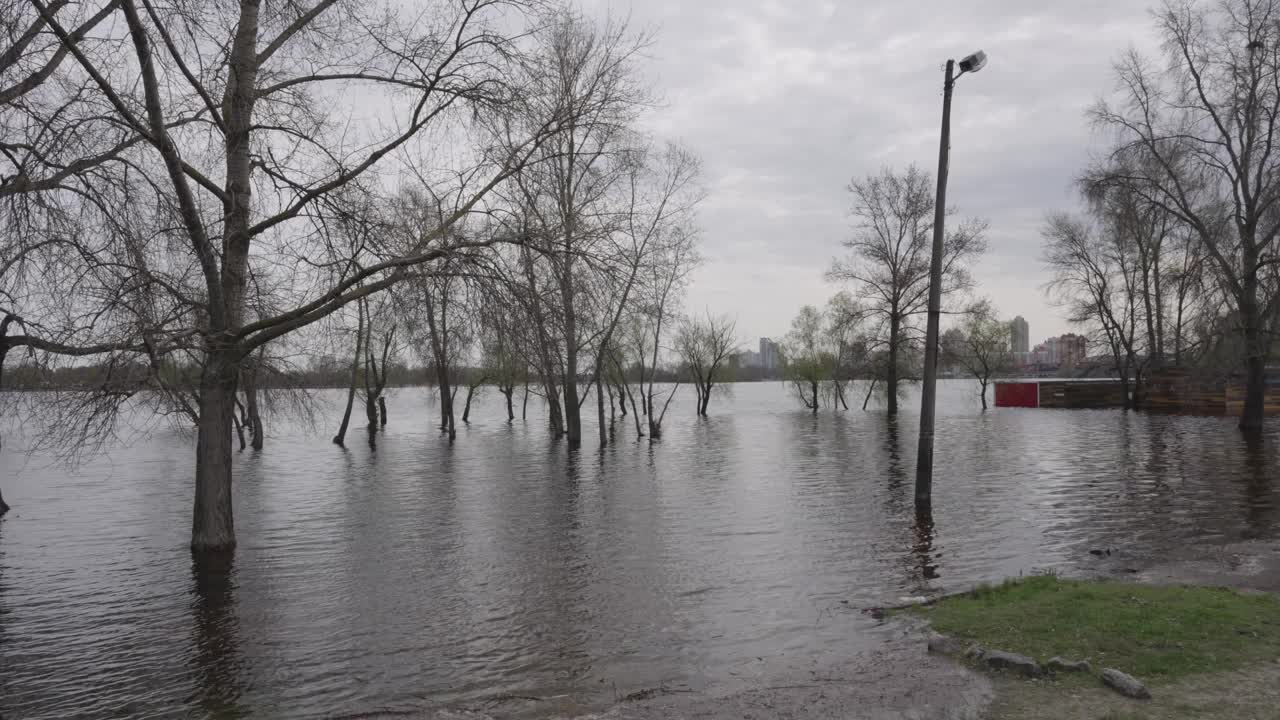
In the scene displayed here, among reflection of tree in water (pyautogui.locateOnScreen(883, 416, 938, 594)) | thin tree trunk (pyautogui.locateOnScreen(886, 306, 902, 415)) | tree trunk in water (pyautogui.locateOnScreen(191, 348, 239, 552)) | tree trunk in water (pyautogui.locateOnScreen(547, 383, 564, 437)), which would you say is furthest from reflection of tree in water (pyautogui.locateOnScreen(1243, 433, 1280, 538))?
tree trunk in water (pyautogui.locateOnScreen(547, 383, 564, 437))

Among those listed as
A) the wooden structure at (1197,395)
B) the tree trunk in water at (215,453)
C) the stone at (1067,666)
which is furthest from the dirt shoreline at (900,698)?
the wooden structure at (1197,395)

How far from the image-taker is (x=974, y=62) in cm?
1398

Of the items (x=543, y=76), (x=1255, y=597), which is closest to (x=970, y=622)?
(x=1255, y=597)

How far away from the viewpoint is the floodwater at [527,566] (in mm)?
8445

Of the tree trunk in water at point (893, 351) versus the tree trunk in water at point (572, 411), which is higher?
the tree trunk in water at point (893, 351)

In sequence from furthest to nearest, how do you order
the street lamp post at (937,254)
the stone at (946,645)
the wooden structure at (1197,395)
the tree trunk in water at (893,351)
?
the tree trunk in water at (893,351) → the wooden structure at (1197,395) → the street lamp post at (937,254) → the stone at (946,645)

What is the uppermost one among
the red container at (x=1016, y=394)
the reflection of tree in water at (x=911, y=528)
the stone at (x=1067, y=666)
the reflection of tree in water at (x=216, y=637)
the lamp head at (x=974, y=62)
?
the lamp head at (x=974, y=62)

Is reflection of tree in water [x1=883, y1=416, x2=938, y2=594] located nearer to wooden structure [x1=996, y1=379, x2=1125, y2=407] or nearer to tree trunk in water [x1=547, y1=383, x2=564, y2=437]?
tree trunk in water [x1=547, y1=383, x2=564, y2=437]

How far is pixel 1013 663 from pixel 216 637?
908cm

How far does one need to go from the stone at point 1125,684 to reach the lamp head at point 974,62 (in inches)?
427

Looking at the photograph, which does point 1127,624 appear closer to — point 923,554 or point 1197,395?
point 923,554

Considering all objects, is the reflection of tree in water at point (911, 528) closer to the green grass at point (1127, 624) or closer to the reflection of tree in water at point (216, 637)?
the green grass at point (1127, 624)

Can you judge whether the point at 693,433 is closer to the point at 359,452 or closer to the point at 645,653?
the point at 359,452

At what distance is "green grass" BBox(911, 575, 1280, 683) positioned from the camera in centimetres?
665
